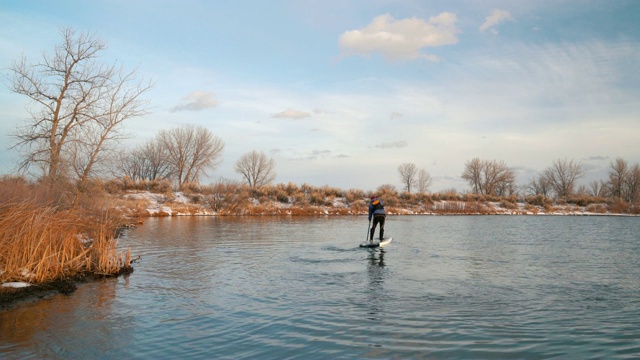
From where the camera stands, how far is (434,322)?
23.3ft

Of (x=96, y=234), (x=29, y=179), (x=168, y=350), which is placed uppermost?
(x=29, y=179)

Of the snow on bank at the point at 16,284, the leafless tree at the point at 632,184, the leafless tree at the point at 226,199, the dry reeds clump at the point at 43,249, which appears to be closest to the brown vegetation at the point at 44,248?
the dry reeds clump at the point at 43,249

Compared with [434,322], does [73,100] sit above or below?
above

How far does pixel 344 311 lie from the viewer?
7.83 m

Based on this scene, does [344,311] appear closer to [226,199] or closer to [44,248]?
[44,248]

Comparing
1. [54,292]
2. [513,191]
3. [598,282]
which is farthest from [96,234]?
[513,191]

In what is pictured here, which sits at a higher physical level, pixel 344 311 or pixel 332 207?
pixel 332 207

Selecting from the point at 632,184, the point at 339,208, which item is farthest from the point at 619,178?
the point at 339,208

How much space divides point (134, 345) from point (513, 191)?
84.3 m

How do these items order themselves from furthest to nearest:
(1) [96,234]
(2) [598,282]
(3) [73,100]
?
(3) [73,100] → (1) [96,234] → (2) [598,282]

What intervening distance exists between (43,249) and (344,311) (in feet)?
22.1

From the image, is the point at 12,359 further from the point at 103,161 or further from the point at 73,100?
the point at 73,100

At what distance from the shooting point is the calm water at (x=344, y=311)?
594 centimetres

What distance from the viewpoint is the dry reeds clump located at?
8641mm
